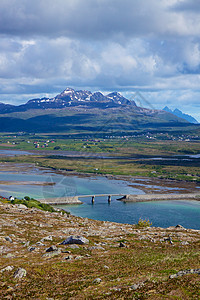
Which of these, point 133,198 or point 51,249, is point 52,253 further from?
point 133,198

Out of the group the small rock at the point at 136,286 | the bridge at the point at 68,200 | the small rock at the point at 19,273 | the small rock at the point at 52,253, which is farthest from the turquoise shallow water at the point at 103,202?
the small rock at the point at 19,273

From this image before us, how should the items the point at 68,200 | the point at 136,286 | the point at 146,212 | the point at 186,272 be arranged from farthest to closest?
the point at 68,200
the point at 146,212
the point at 186,272
the point at 136,286

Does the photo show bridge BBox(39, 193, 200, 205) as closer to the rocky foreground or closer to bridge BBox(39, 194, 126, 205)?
bridge BBox(39, 194, 126, 205)

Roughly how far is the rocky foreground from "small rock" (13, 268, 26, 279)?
4 cm

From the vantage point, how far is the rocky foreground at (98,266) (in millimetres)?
20734

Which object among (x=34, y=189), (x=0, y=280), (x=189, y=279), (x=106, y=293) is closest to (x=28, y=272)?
(x=0, y=280)

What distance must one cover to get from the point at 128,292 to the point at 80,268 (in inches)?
277

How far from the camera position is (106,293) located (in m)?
20.5

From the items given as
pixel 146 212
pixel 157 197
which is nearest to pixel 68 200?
pixel 146 212

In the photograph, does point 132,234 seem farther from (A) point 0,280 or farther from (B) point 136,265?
(A) point 0,280

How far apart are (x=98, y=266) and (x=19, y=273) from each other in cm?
701

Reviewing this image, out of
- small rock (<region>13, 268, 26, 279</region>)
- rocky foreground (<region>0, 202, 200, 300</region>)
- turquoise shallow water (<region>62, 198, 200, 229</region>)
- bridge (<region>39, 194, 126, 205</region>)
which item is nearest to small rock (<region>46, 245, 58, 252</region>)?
rocky foreground (<region>0, 202, 200, 300</region>)

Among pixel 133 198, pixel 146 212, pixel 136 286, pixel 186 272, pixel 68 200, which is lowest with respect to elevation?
pixel 146 212

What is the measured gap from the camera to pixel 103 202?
407ft
